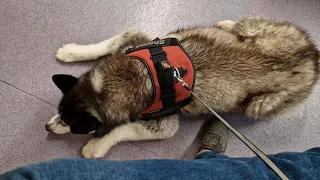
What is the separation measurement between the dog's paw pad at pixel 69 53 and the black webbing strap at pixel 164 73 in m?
0.88

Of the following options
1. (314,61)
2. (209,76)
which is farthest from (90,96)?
(314,61)

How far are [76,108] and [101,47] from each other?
74 cm

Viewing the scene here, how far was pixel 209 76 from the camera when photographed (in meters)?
2.17

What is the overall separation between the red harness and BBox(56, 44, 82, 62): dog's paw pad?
0.68 metres

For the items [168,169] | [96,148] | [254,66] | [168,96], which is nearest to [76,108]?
[96,148]

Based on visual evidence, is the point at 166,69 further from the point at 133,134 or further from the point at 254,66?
the point at 133,134

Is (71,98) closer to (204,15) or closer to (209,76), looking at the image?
(209,76)

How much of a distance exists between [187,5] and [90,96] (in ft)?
5.08

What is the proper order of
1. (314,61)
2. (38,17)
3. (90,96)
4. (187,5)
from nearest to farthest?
(90,96)
(314,61)
(38,17)
(187,5)

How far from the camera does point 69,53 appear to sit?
8.75 ft

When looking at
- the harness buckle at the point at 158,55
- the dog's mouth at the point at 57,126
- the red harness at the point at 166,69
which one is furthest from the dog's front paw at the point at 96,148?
the harness buckle at the point at 158,55

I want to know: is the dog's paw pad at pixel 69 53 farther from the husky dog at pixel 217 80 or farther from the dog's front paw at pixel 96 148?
the dog's front paw at pixel 96 148

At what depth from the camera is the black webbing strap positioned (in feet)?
6.54

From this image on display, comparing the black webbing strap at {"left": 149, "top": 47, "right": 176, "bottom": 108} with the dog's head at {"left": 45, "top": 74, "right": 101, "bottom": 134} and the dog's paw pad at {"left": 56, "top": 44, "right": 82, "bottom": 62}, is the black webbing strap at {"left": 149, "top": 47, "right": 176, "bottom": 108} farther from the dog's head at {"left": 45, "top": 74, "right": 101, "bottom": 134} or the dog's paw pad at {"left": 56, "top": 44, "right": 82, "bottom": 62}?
the dog's paw pad at {"left": 56, "top": 44, "right": 82, "bottom": 62}
